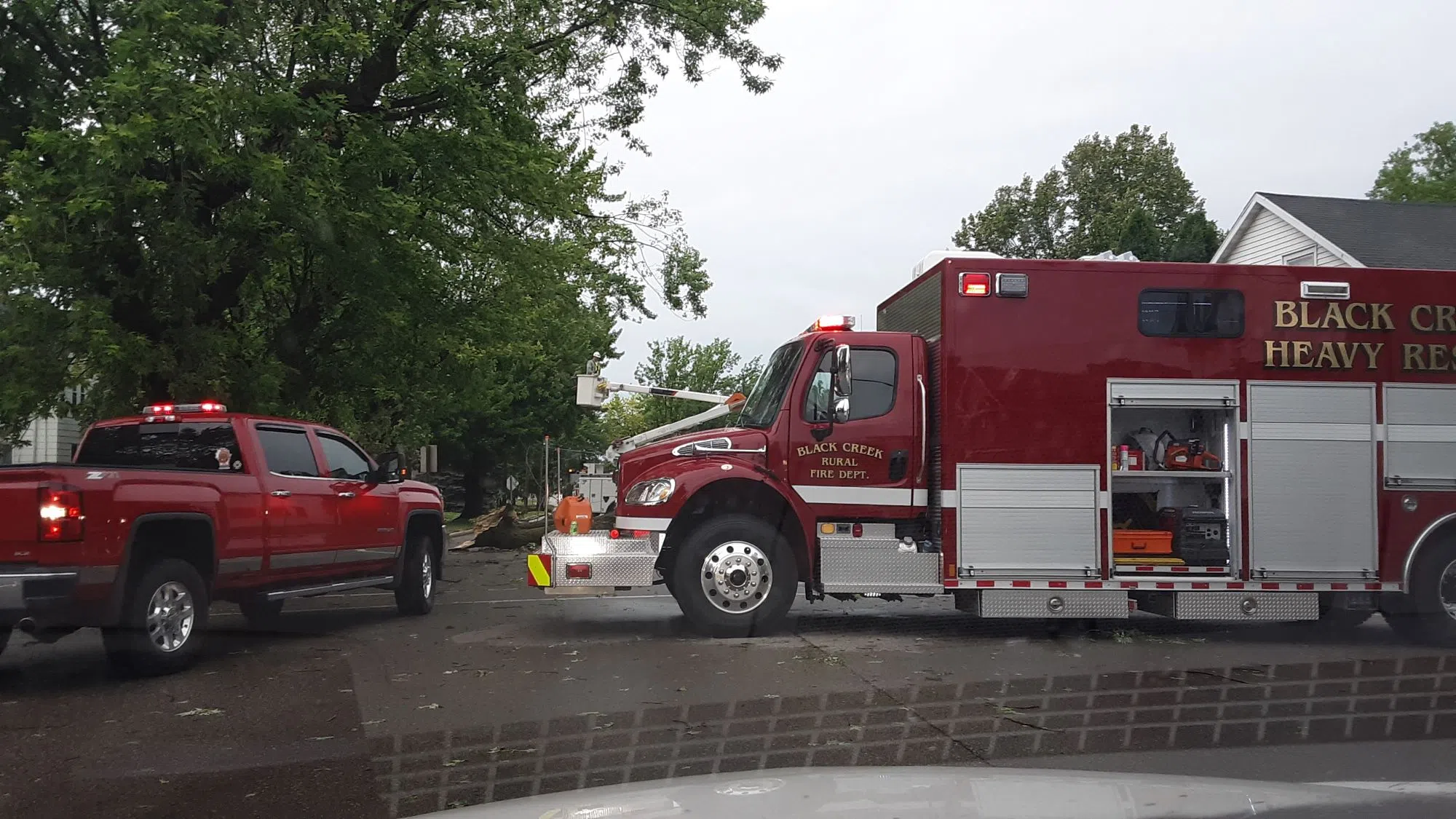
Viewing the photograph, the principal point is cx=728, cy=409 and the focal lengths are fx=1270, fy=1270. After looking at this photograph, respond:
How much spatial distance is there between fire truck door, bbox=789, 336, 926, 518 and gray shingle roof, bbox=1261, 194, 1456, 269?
15.9 m

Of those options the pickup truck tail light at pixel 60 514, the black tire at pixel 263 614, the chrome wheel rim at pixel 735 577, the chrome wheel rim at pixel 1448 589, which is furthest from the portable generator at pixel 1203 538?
the pickup truck tail light at pixel 60 514

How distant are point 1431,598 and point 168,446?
1033cm

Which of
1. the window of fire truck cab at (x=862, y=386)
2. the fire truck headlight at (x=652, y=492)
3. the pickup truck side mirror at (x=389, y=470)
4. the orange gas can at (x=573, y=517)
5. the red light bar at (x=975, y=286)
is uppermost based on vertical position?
the red light bar at (x=975, y=286)

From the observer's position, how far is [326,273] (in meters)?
16.2

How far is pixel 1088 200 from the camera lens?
53469 mm

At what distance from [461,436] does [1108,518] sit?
3563 cm

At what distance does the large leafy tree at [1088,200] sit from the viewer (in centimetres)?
5100

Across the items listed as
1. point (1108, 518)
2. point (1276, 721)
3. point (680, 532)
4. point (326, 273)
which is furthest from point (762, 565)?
point (326, 273)

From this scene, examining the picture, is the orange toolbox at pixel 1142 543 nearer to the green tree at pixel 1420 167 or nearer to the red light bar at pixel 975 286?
the red light bar at pixel 975 286

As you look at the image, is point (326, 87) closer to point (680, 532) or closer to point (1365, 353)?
point (680, 532)

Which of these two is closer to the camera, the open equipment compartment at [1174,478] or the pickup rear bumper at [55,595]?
the pickup rear bumper at [55,595]

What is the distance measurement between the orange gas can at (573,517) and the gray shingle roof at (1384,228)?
57.2 ft

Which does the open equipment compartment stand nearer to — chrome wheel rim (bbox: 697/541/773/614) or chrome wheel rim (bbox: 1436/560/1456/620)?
chrome wheel rim (bbox: 1436/560/1456/620)

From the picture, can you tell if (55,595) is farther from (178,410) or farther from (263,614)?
(263,614)
